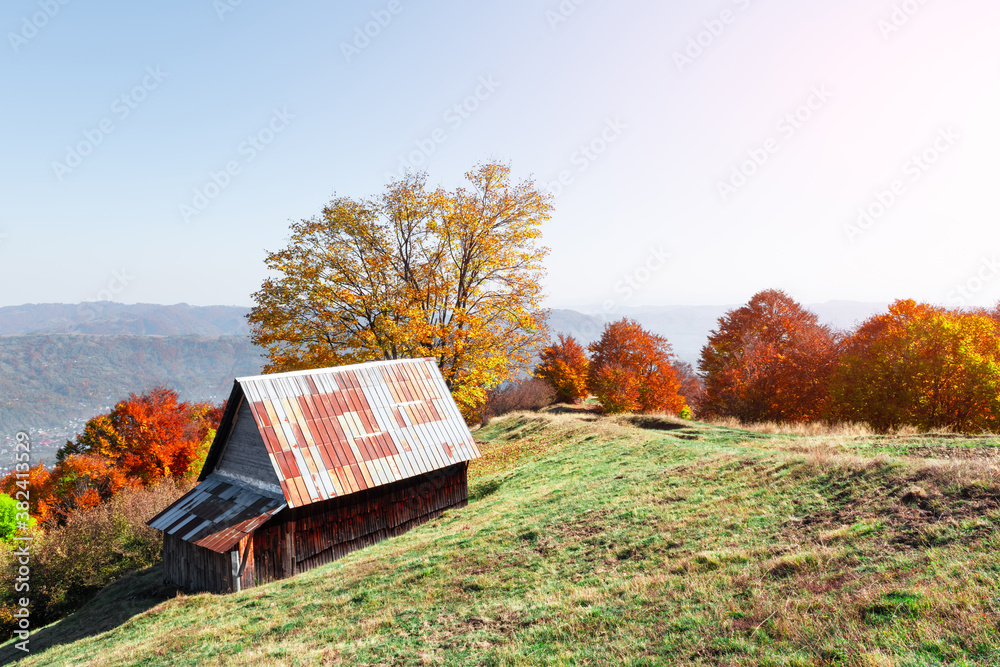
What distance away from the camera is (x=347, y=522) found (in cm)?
1653

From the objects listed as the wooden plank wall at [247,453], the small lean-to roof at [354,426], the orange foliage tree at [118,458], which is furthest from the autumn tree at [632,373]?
the orange foliage tree at [118,458]

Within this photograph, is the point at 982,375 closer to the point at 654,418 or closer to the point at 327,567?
the point at 654,418

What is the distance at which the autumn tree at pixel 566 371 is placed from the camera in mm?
54531

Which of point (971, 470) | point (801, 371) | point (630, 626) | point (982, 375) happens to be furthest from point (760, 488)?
point (801, 371)

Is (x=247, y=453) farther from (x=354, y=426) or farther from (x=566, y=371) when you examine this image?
(x=566, y=371)

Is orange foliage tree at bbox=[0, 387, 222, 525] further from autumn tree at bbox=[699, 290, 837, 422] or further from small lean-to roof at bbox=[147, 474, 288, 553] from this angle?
autumn tree at bbox=[699, 290, 837, 422]

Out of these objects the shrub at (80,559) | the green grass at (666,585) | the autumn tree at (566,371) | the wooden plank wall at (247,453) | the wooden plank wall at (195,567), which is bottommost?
the shrub at (80,559)

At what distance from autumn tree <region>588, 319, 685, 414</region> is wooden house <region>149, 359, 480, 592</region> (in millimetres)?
27975

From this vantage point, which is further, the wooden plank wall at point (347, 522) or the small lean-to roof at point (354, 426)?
the small lean-to roof at point (354, 426)

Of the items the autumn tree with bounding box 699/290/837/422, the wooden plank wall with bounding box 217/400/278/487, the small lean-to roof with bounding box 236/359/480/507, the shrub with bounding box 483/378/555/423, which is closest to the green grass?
the small lean-to roof with bounding box 236/359/480/507

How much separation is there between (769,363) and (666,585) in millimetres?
34061

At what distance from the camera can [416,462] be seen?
18.1m

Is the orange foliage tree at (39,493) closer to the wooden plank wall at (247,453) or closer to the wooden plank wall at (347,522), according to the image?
the wooden plank wall at (247,453)

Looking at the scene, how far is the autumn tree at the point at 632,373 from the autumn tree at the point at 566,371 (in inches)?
54.2
